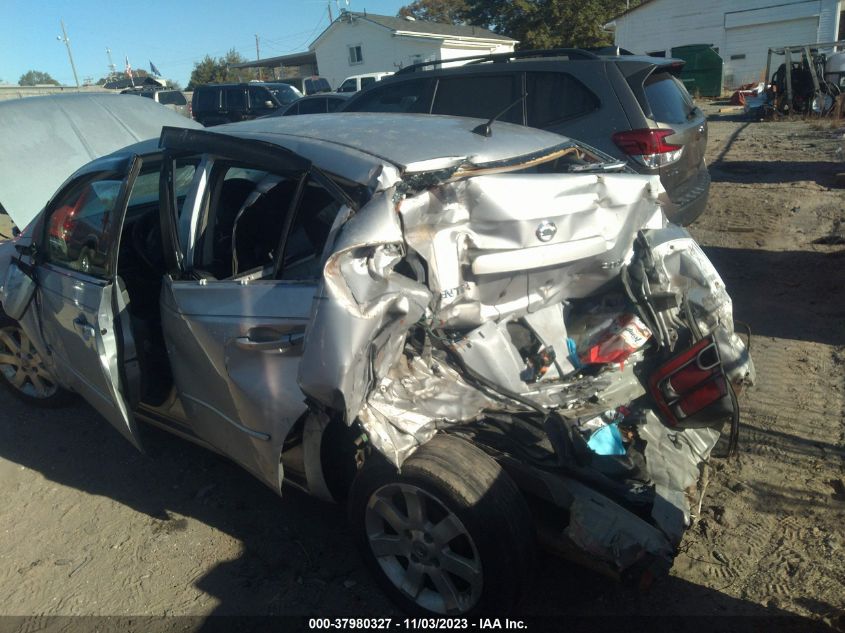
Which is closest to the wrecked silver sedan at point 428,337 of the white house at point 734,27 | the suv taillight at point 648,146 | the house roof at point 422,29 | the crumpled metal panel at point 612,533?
the crumpled metal panel at point 612,533

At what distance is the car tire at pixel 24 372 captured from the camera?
4.34 meters

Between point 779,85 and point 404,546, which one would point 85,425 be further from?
point 779,85

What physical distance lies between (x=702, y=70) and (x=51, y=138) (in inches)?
1177

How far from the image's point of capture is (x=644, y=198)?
3.19 meters

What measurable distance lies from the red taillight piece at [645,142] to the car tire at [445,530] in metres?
3.89

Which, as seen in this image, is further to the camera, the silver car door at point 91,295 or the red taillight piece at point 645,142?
the red taillight piece at point 645,142

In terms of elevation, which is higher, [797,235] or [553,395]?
[553,395]

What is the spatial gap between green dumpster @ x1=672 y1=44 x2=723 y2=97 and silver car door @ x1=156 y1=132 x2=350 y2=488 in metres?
30.7

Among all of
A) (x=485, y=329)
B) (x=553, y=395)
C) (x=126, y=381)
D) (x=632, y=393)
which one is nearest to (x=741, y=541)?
(x=632, y=393)

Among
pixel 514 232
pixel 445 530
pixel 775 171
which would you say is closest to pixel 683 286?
pixel 514 232

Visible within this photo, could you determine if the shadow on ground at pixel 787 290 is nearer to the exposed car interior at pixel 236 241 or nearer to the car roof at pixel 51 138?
the exposed car interior at pixel 236 241

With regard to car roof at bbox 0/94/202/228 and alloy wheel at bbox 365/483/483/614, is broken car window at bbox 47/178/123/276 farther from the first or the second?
car roof at bbox 0/94/202/228

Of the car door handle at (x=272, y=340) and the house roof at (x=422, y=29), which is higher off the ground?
the house roof at (x=422, y=29)

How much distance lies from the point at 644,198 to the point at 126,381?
2657mm
